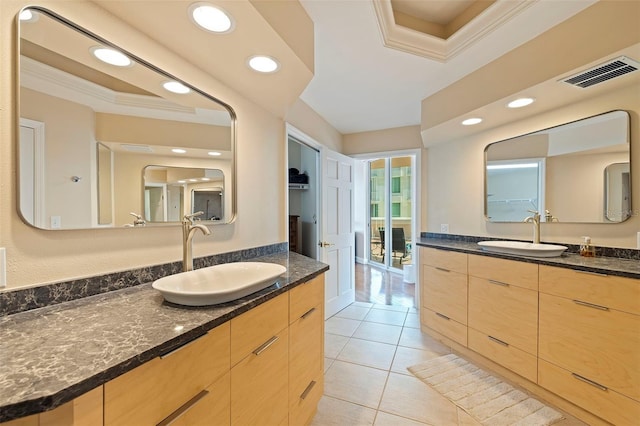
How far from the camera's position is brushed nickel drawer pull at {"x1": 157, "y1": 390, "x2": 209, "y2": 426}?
734 millimetres

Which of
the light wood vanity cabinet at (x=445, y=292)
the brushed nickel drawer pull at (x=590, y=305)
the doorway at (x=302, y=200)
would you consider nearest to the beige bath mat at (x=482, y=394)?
the light wood vanity cabinet at (x=445, y=292)

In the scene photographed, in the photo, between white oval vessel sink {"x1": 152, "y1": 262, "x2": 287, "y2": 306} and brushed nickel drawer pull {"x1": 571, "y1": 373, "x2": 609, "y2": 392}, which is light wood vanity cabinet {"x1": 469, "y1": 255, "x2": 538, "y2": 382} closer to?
brushed nickel drawer pull {"x1": 571, "y1": 373, "x2": 609, "y2": 392}

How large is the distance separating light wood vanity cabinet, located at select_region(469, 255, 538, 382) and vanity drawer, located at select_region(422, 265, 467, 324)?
9 cm

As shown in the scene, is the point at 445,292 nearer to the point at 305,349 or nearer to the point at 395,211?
the point at 305,349

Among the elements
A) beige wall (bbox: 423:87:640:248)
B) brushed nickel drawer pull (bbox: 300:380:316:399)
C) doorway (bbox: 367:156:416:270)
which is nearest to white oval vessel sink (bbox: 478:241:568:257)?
beige wall (bbox: 423:87:640:248)

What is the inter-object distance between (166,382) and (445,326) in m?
2.48

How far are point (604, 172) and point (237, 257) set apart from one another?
265 centimetres

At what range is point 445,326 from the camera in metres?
2.54

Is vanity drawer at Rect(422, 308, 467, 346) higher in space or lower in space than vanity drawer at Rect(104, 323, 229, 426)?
lower

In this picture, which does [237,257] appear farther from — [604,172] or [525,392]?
[604,172]

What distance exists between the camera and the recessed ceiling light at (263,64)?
149 cm

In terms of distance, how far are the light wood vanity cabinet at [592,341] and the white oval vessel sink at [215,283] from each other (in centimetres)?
174

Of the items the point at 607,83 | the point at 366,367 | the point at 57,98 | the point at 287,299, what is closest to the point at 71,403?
the point at 287,299

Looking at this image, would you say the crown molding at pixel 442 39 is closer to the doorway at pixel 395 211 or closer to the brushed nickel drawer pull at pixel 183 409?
the brushed nickel drawer pull at pixel 183 409
